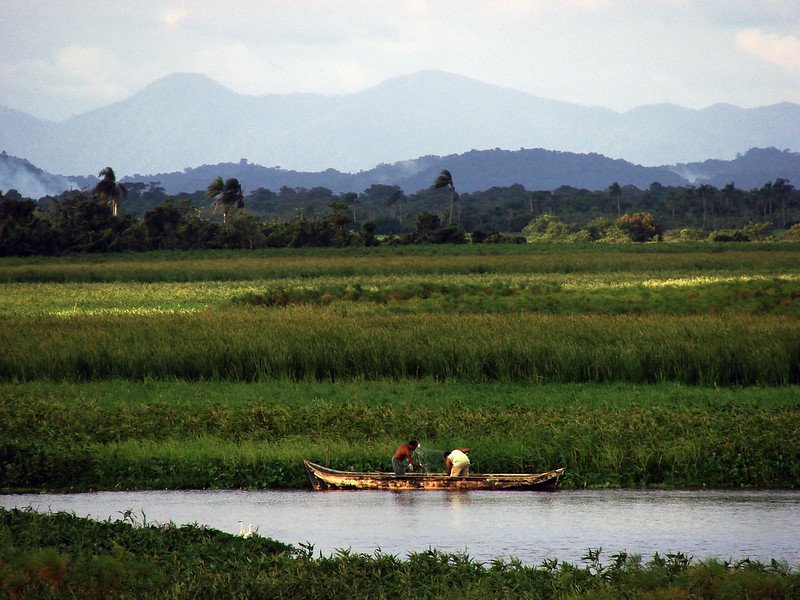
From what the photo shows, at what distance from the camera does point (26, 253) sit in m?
106

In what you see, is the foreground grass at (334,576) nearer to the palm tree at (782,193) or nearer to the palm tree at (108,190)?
the palm tree at (108,190)

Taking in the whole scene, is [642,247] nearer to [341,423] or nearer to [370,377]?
[370,377]

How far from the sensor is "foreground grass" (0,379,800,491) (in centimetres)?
2061

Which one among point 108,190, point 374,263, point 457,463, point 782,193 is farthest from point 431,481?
point 782,193

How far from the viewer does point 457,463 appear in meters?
19.2

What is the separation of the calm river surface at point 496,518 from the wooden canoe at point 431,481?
172 millimetres

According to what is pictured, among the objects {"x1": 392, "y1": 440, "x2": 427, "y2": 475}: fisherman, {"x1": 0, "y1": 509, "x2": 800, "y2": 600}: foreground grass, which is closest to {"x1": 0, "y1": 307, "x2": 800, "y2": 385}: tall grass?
{"x1": 392, "y1": 440, "x2": 427, "y2": 475}: fisherman

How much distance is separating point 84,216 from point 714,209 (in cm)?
11106

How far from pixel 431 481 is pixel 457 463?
21.8 inches

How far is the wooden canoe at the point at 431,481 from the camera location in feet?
63.2

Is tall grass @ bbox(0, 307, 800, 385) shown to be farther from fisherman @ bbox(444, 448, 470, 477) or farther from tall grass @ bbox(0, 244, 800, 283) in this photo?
tall grass @ bbox(0, 244, 800, 283)

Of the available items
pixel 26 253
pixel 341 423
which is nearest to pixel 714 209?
pixel 26 253

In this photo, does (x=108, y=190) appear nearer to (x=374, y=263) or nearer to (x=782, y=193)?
(x=374, y=263)

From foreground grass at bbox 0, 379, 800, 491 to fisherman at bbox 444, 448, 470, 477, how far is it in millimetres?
1177
